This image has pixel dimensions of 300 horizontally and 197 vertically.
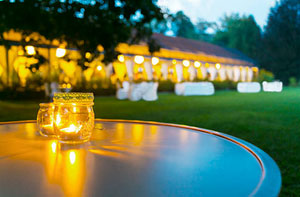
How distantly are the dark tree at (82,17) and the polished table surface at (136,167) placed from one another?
3.63 m

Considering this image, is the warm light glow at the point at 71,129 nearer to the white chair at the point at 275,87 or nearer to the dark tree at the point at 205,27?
the white chair at the point at 275,87

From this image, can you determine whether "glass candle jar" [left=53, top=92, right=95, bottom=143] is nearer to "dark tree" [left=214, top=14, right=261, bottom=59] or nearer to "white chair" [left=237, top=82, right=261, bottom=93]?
"white chair" [left=237, top=82, right=261, bottom=93]

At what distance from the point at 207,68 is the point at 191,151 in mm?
18828

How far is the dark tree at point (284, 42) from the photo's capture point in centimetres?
2505

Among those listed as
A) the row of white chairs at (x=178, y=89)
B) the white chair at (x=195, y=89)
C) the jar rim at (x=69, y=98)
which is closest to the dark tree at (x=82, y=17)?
the jar rim at (x=69, y=98)

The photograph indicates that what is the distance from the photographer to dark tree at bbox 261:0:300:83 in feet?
82.2

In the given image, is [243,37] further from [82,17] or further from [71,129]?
[71,129]

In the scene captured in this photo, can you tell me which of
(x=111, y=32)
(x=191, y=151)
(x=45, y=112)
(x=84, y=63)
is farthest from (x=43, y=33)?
(x=191, y=151)

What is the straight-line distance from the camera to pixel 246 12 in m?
40.9

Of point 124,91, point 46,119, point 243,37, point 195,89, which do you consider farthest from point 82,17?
point 243,37

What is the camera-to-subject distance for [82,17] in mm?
4406

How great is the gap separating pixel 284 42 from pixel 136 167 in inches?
1142

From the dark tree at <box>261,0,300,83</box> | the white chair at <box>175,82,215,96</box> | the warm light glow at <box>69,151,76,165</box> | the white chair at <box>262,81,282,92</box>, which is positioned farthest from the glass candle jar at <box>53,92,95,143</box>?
the dark tree at <box>261,0,300,83</box>

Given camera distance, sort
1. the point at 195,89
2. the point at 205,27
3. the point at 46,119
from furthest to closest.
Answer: the point at 205,27 → the point at 195,89 → the point at 46,119
